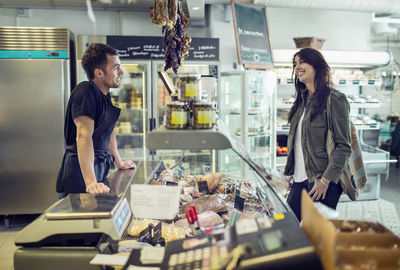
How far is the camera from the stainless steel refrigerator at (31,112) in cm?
502

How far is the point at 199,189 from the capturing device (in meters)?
2.82

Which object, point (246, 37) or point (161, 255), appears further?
point (246, 37)

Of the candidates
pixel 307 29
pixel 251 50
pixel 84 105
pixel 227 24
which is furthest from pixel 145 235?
pixel 307 29

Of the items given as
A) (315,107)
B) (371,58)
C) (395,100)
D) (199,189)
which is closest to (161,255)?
(199,189)

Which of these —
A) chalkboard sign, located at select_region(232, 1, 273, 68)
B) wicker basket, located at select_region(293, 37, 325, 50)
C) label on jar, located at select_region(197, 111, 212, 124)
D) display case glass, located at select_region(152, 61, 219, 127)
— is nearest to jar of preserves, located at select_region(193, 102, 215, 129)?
label on jar, located at select_region(197, 111, 212, 124)

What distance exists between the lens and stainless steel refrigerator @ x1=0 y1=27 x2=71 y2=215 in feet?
16.5

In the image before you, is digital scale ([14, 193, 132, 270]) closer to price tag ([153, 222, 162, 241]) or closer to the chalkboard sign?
price tag ([153, 222, 162, 241])

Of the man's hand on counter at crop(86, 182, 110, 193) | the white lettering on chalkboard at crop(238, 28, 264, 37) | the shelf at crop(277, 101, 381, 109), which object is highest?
the white lettering on chalkboard at crop(238, 28, 264, 37)

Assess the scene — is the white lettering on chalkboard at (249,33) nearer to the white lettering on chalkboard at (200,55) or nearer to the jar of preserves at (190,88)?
the white lettering on chalkboard at (200,55)

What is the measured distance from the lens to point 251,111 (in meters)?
5.77

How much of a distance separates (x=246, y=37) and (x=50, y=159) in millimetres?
3332

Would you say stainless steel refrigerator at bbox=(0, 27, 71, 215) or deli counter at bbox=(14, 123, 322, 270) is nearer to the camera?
deli counter at bbox=(14, 123, 322, 270)

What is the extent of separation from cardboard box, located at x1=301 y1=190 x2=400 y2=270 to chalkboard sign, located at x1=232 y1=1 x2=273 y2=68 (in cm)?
453

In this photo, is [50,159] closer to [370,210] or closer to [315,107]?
[315,107]
